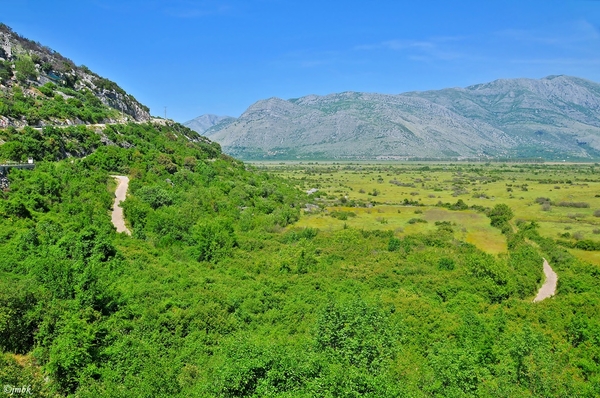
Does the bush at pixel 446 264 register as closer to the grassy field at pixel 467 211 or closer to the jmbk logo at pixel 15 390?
the grassy field at pixel 467 211

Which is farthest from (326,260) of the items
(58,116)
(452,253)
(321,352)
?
(58,116)

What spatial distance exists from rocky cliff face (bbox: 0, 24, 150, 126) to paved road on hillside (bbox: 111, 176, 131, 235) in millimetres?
24176

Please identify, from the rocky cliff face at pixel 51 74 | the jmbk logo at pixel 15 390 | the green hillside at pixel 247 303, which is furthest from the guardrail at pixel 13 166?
the jmbk logo at pixel 15 390

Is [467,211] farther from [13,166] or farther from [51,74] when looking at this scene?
[51,74]

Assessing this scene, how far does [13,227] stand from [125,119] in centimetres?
6651

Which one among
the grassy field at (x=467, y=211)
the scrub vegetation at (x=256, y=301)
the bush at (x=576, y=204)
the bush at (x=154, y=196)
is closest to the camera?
the scrub vegetation at (x=256, y=301)

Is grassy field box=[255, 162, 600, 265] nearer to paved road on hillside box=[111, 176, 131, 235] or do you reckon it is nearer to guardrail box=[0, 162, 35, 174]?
paved road on hillside box=[111, 176, 131, 235]

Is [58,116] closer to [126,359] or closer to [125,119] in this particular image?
[125,119]

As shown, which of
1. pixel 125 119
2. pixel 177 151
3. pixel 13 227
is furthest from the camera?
pixel 125 119

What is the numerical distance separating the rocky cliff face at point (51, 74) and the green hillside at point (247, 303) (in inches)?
1160

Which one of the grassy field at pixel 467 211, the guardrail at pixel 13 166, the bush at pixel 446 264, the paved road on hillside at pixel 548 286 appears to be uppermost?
the guardrail at pixel 13 166

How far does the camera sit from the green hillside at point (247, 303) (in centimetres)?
1877

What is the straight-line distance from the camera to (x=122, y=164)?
2584 inches

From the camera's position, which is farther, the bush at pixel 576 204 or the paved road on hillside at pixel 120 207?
the bush at pixel 576 204
